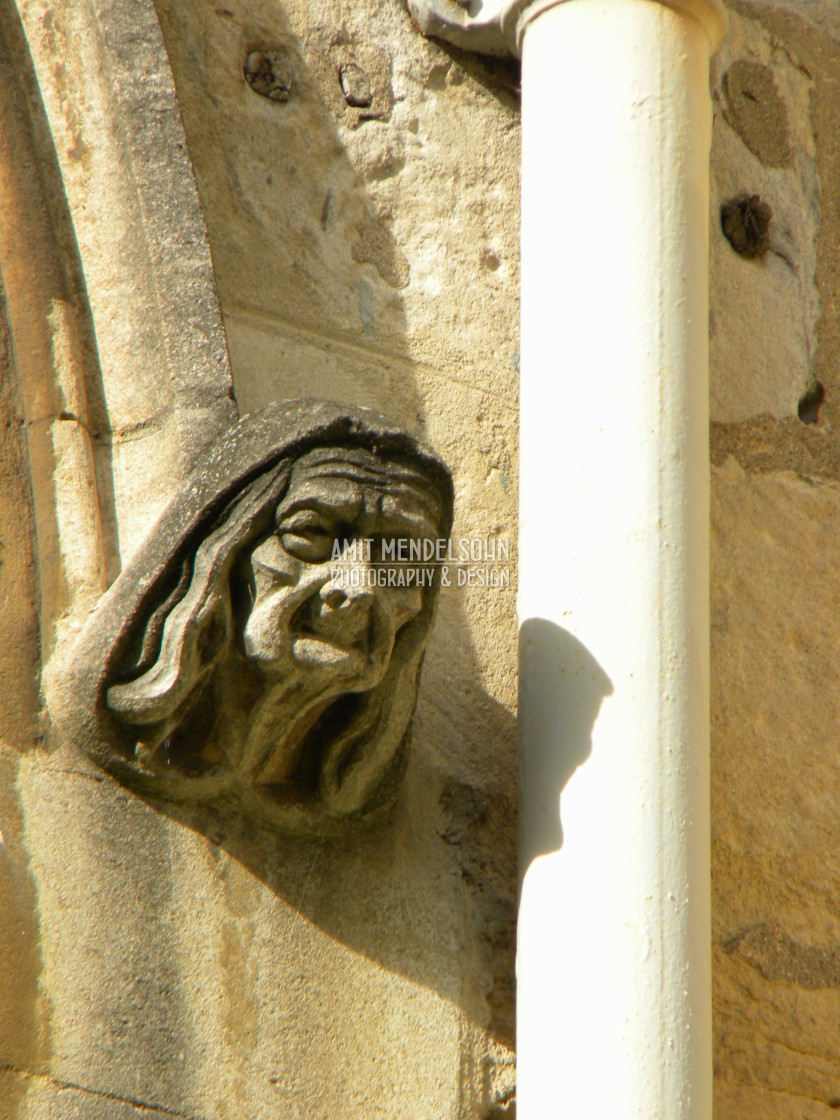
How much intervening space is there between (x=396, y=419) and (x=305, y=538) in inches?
21.4

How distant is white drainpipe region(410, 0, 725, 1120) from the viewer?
191cm

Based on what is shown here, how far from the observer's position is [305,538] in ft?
6.10

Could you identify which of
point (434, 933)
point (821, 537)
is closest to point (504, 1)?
point (821, 537)

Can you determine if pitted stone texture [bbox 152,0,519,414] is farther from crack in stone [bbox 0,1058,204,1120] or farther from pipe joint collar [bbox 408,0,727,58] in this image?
crack in stone [bbox 0,1058,204,1120]

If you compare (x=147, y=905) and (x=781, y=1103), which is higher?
(x=147, y=905)

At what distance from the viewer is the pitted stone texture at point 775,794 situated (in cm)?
231

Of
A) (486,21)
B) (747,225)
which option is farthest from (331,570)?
(747,225)

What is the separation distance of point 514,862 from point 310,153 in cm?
98

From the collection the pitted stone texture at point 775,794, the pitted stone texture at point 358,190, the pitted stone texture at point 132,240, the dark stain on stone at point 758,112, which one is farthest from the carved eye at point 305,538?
the dark stain on stone at point 758,112

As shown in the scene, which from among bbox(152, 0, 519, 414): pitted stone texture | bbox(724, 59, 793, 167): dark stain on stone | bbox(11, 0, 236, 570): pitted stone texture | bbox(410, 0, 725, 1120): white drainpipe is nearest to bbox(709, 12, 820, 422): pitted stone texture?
bbox(724, 59, 793, 167): dark stain on stone

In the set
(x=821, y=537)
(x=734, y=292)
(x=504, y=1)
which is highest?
(x=504, y=1)

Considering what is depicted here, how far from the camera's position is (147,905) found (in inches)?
76.0

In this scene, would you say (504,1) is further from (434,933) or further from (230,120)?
(434,933)

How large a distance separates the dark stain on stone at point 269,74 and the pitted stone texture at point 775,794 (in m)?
0.80
